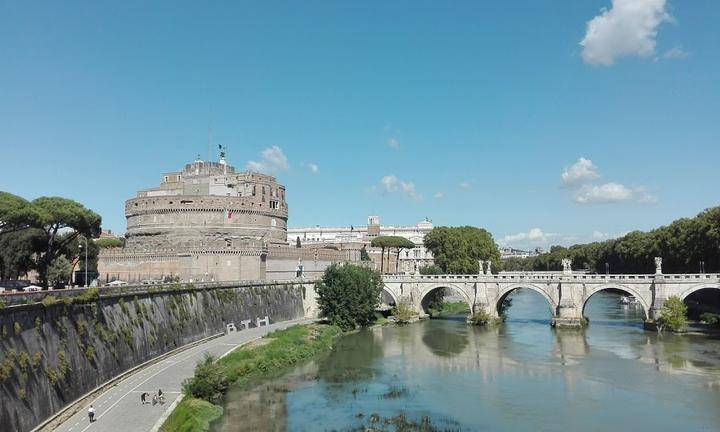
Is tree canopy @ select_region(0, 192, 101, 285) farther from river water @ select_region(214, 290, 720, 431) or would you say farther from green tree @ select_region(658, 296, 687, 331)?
green tree @ select_region(658, 296, 687, 331)

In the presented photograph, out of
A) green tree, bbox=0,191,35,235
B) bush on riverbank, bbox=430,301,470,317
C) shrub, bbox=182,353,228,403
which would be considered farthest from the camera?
bush on riverbank, bbox=430,301,470,317

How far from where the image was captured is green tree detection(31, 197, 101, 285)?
4028 cm

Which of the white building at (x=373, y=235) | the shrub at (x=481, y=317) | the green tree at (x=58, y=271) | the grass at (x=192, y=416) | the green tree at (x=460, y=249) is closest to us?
the grass at (x=192, y=416)

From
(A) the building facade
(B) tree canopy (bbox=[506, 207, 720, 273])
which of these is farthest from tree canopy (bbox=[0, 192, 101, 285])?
(B) tree canopy (bbox=[506, 207, 720, 273])

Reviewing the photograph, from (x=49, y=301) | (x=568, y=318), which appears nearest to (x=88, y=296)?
(x=49, y=301)

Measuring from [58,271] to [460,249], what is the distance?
44632 mm

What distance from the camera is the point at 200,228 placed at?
65.9 m

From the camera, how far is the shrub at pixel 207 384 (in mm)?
26375

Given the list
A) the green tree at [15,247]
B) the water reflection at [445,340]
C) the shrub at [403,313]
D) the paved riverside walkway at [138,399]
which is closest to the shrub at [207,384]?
the paved riverside walkway at [138,399]

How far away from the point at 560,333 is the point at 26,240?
3888 cm

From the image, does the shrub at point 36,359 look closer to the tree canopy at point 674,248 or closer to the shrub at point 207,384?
the shrub at point 207,384

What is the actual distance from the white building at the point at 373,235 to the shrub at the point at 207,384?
82120 mm

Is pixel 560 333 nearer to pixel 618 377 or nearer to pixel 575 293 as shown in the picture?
pixel 575 293

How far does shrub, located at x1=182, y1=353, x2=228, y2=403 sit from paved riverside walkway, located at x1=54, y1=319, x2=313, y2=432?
0.59 meters
